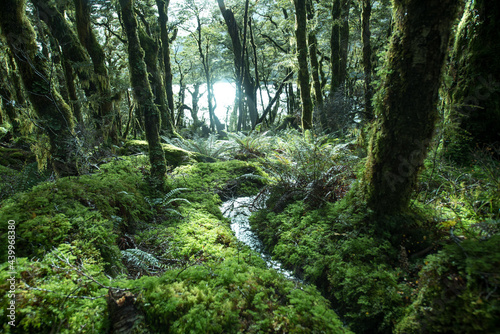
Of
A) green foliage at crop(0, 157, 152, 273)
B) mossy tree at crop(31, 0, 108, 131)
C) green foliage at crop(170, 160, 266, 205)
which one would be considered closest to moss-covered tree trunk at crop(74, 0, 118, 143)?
mossy tree at crop(31, 0, 108, 131)

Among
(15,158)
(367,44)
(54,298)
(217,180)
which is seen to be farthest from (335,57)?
(15,158)

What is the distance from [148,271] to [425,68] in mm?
3956

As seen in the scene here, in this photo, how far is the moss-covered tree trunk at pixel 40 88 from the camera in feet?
13.2

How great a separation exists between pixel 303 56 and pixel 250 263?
766 centimetres

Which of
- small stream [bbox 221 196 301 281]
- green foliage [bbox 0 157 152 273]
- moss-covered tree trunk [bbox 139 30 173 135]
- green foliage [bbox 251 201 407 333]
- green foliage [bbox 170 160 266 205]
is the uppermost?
moss-covered tree trunk [bbox 139 30 173 135]

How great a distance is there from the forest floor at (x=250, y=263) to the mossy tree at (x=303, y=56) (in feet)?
14.0

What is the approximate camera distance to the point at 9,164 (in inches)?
289

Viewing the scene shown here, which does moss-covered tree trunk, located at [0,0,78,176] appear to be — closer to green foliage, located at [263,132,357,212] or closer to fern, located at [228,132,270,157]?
green foliage, located at [263,132,357,212]

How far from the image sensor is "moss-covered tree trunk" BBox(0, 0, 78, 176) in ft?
13.2

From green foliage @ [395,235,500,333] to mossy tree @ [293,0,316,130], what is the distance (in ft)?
23.7

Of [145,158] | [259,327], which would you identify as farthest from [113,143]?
[259,327]

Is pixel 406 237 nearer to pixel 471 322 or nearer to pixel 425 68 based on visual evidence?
pixel 471 322

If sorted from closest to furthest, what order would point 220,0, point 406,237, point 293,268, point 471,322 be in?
1. point 471,322
2. point 406,237
3. point 293,268
4. point 220,0

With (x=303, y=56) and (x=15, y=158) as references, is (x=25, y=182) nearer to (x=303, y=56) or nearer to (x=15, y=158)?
(x=15, y=158)
